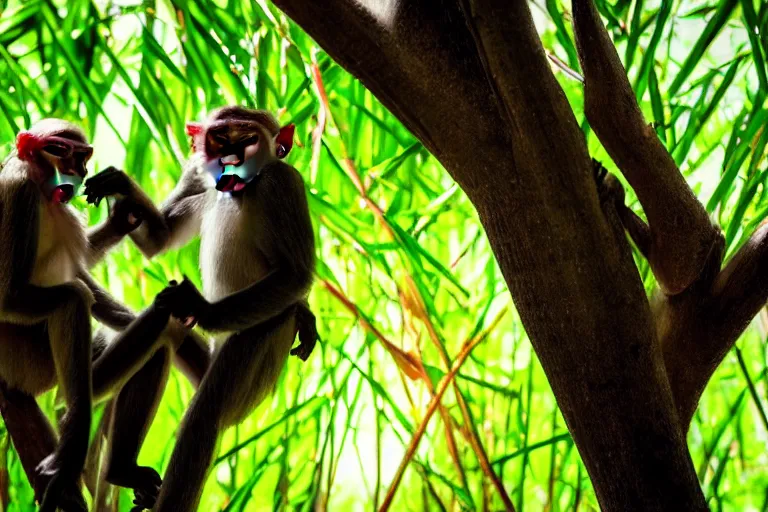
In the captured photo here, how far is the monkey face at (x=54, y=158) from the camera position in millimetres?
1367

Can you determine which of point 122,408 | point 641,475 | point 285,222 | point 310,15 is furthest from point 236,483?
point 310,15

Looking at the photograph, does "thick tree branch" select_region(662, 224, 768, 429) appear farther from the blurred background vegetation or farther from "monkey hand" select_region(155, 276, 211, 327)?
"monkey hand" select_region(155, 276, 211, 327)

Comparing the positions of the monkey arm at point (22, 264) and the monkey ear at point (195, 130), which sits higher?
the monkey ear at point (195, 130)

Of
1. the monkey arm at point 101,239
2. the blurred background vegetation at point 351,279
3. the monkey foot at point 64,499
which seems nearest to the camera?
Answer: the monkey foot at point 64,499

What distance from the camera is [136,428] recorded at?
4.56ft

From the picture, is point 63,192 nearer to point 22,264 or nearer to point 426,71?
point 22,264

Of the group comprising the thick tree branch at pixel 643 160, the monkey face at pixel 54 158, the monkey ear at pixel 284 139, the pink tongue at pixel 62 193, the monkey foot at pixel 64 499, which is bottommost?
the monkey foot at pixel 64 499

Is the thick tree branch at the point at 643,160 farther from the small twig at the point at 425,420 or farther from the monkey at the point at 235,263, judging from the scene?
the small twig at the point at 425,420

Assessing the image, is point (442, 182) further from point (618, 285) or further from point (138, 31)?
point (618, 285)

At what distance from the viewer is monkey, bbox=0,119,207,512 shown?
50.6 inches

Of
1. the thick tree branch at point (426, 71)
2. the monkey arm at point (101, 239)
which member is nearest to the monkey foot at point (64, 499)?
the monkey arm at point (101, 239)

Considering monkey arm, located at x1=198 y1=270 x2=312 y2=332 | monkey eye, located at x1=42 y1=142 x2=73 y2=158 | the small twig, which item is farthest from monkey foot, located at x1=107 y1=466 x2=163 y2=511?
the small twig

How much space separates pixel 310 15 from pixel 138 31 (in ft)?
4.24

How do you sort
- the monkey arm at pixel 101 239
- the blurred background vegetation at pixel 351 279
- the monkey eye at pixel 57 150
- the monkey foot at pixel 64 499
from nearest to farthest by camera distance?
the monkey foot at pixel 64 499 < the monkey eye at pixel 57 150 < the monkey arm at pixel 101 239 < the blurred background vegetation at pixel 351 279
